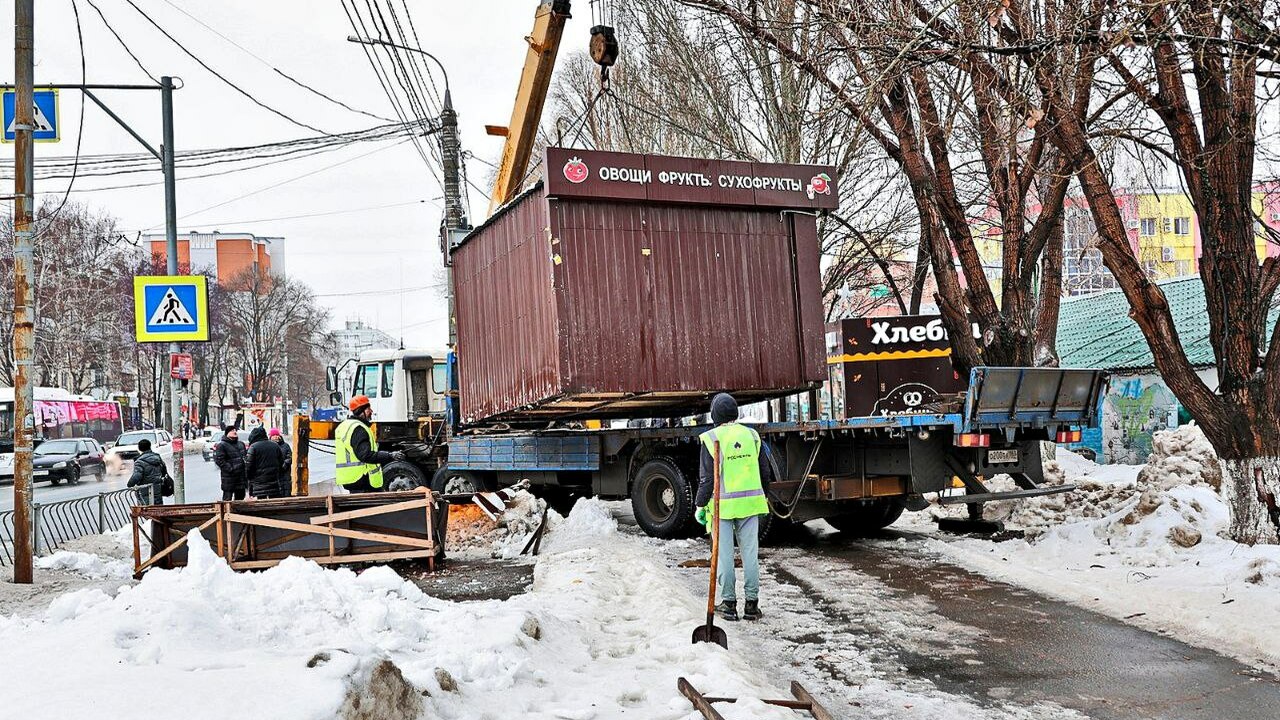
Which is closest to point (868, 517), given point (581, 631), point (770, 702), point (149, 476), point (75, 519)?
point (581, 631)

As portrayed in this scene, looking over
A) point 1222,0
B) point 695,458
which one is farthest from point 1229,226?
point 695,458

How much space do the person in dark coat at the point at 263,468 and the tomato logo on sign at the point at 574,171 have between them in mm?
7156

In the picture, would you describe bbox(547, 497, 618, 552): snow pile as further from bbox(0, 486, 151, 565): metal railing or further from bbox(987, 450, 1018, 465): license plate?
bbox(0, 486, 151, 565): metal railing

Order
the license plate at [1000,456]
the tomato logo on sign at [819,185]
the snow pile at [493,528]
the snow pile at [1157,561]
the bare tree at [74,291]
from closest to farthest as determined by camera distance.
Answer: the snow pile at [1157,561]
the license plate at [1000,456]
the tomato logo on sign at [819,185]
the snow pile at [493,528]
the bare tree at [74,291]

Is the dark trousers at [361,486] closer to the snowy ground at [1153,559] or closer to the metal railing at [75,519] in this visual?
the metal railing at [75,519]

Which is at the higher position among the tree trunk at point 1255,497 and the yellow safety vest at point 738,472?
the yellow safety vest at point 738,472

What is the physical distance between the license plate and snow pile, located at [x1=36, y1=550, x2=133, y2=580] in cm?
876

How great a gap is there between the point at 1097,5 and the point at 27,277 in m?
9.27

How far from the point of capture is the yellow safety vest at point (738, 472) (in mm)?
7883

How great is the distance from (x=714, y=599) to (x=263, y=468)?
10165 millimetres

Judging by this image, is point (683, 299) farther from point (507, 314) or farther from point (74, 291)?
point (74, 291)

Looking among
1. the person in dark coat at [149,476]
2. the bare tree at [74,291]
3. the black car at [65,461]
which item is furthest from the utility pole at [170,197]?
the bare tree at [74,291]

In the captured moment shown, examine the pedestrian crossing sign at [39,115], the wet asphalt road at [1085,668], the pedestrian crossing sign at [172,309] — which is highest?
the pedestrian crossing sign at [39,115]

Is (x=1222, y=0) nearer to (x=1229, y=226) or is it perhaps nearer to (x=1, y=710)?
(x=1229, y=226)
